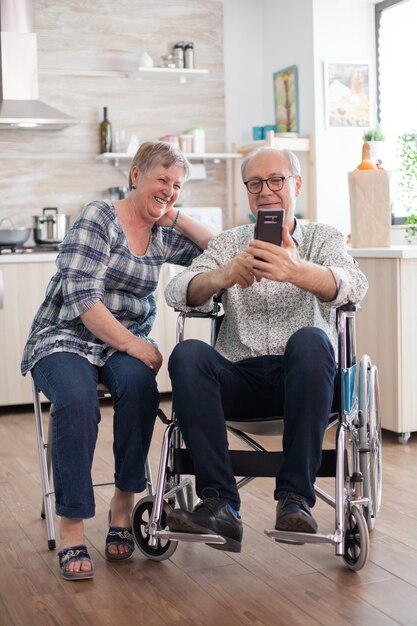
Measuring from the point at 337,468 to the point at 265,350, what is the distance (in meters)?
0.42

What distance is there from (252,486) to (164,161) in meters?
1.24

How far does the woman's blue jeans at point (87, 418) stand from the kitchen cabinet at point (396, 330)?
1.57 meters

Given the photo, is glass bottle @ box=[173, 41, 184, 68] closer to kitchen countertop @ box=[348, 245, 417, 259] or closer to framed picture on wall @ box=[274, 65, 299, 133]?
framed picture on wall @ box=[274, 65, 299, 133]

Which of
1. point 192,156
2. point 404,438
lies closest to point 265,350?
point 404,438

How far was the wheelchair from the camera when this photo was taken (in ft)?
6.81

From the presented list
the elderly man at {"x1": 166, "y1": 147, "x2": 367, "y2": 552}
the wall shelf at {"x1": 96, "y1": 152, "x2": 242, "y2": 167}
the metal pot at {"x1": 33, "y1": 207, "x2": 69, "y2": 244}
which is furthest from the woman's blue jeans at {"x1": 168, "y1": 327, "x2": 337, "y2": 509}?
the wall shelf at {"x1": 96, "y1": 152, "x2": 242, "y2": 167}

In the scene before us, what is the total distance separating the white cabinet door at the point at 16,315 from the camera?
4.59 metres

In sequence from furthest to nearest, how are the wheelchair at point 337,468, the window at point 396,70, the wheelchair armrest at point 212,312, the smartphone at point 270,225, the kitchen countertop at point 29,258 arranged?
the window at point 396,70
the kitchen countertop at point 29,258
the wheelchair armrest at point 212,312
the smartphone at point 270,225
the wheelchair at point 337,468

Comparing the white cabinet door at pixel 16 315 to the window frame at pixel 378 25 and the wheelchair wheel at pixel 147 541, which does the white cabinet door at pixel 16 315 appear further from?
the wheelchair wheel at pixel 147 541

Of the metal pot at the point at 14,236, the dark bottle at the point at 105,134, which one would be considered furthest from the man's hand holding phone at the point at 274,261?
the dark bottle at the point at 105,134

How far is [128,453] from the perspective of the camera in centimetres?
231

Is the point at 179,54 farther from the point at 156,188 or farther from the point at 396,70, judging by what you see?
the point at 156,188


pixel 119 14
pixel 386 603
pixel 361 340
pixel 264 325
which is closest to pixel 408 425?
pixel 361 340

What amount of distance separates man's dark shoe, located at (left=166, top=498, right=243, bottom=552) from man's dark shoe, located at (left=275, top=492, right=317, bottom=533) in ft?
0.38
